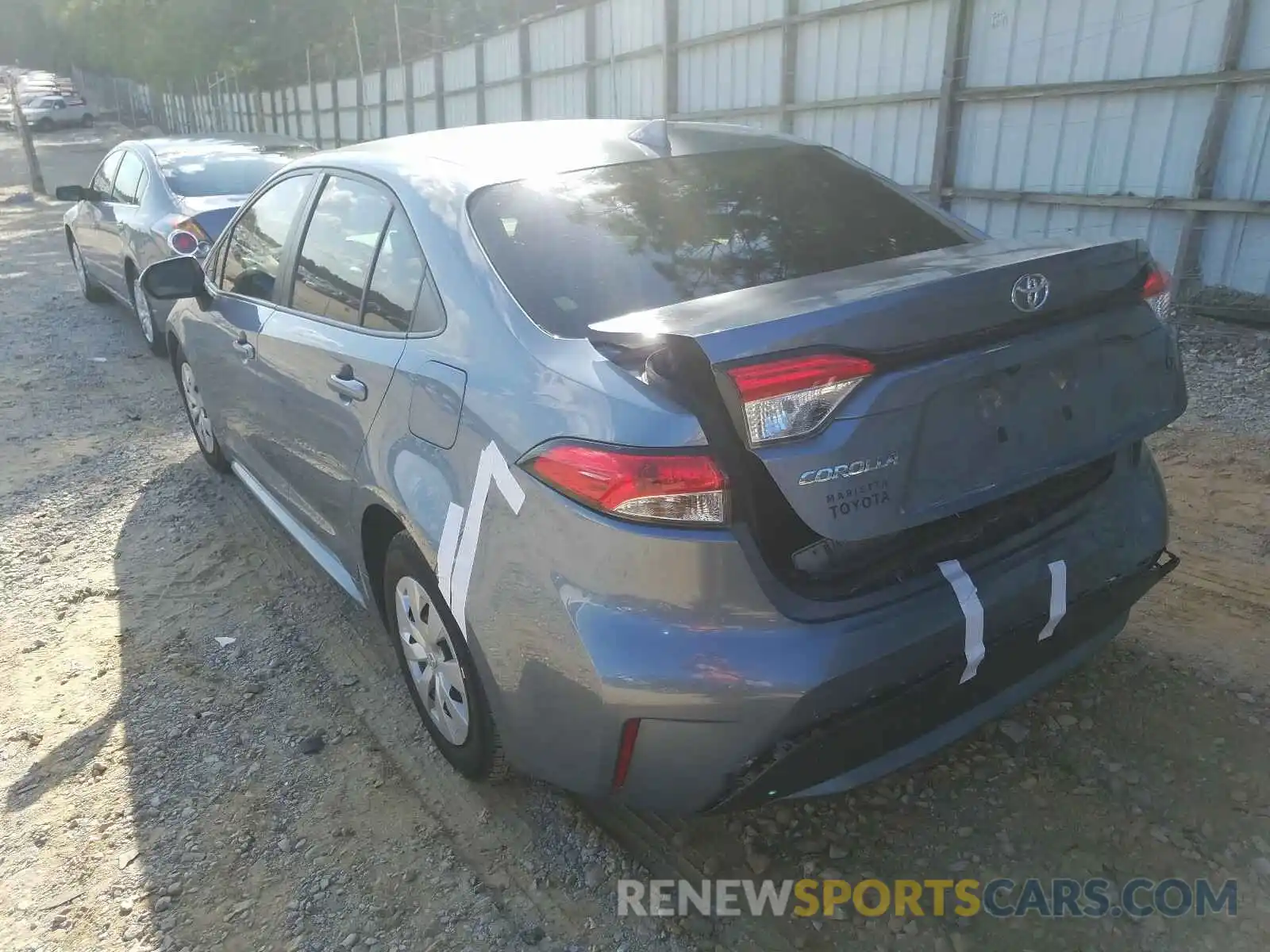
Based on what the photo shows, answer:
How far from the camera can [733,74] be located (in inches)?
391

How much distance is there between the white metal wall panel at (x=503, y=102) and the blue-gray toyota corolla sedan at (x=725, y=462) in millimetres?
13098

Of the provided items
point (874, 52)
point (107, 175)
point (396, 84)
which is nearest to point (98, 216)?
point (107, 175)

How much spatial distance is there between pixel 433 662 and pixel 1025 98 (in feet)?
21.1

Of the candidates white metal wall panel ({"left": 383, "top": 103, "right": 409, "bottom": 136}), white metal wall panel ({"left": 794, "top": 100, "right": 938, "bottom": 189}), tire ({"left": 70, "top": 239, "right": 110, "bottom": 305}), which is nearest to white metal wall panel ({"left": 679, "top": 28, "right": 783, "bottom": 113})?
white metal wall panel ({"left": 794, "top": 100, "right": 938, "bottom": 189})

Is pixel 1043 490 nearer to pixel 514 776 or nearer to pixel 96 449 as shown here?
pixel 514 776

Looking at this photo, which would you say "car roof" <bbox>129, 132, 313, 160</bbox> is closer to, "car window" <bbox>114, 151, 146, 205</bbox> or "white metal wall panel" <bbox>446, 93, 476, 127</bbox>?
"car window" <bbox>114, 151, 146, 205</bbox>

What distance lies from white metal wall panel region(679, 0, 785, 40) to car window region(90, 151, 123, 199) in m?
5.97

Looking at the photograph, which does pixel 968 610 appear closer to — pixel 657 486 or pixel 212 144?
pixel 657 486

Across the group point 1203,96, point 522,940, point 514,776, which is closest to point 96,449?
point 514,776

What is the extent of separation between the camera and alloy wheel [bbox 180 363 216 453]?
4.92 meters

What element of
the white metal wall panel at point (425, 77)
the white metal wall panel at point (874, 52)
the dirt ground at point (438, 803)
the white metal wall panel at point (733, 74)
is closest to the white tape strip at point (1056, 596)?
the dirt ground at point (438, 803)

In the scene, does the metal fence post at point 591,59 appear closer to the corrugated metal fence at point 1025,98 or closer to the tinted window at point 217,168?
the corrugated metal fence at point 1025,98

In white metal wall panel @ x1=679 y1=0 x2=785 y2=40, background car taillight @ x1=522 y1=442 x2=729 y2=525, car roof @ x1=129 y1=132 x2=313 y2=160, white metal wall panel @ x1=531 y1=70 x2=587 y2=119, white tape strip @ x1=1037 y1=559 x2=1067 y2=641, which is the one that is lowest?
white tape strip @ x1=1037 y1=559 x2=1067 y2=641

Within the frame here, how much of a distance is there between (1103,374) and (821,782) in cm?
112
